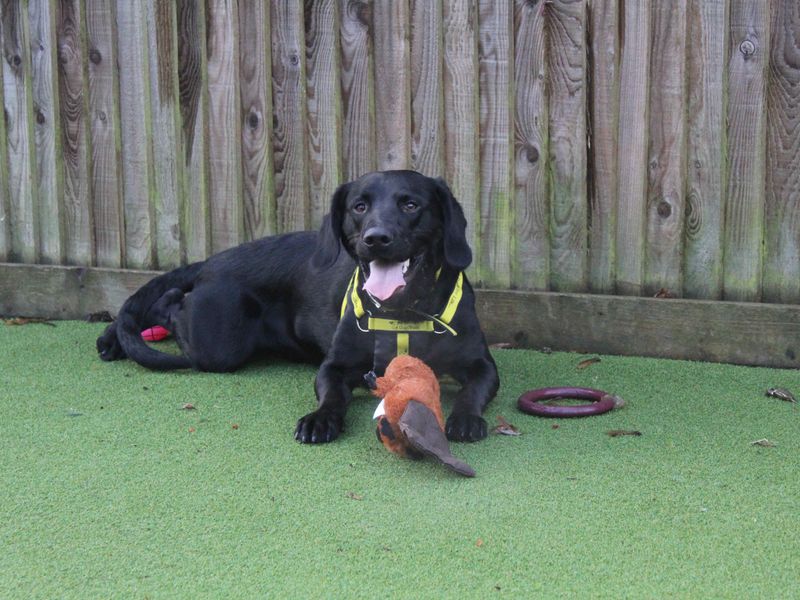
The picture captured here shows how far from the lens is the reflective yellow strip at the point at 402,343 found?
169 inches

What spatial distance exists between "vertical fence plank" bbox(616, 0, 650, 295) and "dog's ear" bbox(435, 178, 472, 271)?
918 mm

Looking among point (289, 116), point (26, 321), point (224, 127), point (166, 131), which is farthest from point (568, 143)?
point (26, 321)

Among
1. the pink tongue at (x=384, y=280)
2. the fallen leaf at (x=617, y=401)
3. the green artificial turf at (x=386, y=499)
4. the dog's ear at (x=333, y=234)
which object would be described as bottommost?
the green artificial turf at (x=386, y=499)

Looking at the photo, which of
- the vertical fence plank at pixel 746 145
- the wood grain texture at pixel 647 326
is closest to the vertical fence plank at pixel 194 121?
the wood grain texture at pixel 647 326

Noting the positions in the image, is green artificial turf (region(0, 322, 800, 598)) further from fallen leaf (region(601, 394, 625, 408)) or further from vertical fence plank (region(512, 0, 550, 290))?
vertical fence plank (region(512, 0, 550, 290))

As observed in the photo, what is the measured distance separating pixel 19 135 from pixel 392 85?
2.16 meters

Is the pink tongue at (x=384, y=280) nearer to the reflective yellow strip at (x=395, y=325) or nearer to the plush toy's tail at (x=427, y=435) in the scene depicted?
the reflective yellow strip at (x=395, y=325)

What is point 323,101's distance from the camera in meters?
5.20

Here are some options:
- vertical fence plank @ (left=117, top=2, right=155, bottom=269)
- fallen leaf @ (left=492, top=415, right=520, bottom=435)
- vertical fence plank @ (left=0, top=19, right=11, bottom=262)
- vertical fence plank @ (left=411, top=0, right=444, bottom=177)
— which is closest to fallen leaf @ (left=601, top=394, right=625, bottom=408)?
fallen leaf @ (left=492, top=415, right=520, bottom=435)

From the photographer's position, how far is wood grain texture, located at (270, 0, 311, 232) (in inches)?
205

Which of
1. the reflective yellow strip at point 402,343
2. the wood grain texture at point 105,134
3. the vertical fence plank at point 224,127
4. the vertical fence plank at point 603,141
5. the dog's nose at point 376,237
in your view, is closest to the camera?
the dog's nose at point 376,237

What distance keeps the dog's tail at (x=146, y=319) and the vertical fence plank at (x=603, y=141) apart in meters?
1.91

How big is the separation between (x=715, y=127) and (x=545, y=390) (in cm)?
138

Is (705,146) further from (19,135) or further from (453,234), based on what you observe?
(19,135)
